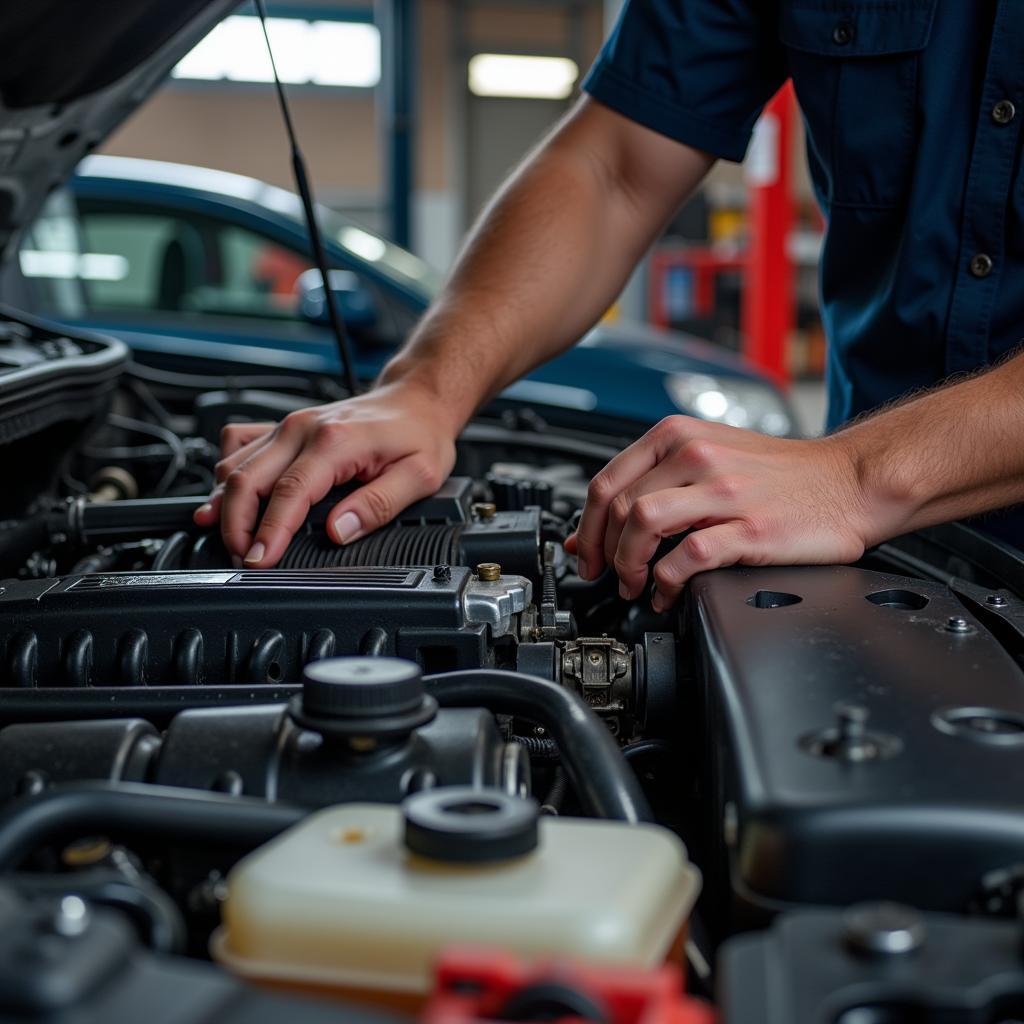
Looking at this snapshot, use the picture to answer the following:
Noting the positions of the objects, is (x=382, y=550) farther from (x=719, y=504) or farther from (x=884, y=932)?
(x=884, y=932)

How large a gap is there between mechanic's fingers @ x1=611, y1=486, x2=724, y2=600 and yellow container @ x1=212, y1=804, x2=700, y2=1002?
0.43m

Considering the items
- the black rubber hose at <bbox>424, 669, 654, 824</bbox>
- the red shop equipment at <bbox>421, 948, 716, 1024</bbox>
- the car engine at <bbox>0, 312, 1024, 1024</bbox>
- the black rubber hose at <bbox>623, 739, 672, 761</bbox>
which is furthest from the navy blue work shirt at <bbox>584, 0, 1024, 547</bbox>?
the red shop equipment at <bbox>421, 948, 716, 1024</bbox>

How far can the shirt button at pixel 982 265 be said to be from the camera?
1.36m

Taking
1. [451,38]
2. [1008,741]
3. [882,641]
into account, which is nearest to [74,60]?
[882,641]

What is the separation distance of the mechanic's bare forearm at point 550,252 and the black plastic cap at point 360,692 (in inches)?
28.2

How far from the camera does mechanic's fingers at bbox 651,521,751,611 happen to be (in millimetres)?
940

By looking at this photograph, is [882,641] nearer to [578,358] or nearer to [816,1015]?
[816,1015]

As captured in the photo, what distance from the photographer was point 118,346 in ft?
5.77

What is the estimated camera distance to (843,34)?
1.42 m

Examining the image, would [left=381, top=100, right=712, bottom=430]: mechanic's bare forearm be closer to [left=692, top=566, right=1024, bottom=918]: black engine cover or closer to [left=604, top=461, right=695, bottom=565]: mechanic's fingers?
[left=604, top=461, right=695, bottom=565]: mechanic's fingers

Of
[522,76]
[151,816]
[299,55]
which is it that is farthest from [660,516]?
[522,76]

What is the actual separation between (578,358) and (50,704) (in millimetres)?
2478

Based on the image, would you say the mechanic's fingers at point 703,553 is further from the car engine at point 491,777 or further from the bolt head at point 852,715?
the bolt head at point 852,715

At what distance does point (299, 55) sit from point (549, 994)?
37.6ft
